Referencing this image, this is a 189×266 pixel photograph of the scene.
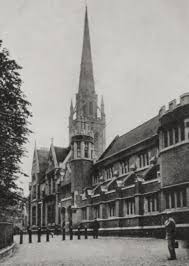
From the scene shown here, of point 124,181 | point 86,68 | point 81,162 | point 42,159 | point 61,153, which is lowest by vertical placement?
point 124,181

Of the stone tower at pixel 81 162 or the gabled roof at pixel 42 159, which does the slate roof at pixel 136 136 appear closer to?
the stone tower at pixel 81 162

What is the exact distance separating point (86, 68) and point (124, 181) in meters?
67.4

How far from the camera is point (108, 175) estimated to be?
43.7 metres

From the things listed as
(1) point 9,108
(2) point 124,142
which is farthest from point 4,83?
(2) point 124,142

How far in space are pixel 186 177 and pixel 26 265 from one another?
1246 cm

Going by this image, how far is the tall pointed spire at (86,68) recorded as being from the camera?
96.7m

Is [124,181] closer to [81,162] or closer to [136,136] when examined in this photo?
[136,136]

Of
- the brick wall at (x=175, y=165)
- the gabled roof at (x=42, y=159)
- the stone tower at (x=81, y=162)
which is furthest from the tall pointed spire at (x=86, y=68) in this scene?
the brick wall at (x=175, y=165)

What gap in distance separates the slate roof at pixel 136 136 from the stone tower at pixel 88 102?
159 feet

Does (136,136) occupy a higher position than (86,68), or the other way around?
(86,68)

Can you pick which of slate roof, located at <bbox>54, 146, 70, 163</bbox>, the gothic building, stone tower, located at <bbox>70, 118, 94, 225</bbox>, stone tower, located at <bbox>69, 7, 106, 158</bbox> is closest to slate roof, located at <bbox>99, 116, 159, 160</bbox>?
the gothic building

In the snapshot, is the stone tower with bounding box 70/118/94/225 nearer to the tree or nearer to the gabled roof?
the gabled roof

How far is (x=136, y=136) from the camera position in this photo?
4091 centimetres

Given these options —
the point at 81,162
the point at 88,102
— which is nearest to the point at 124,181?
the point at 81,162
